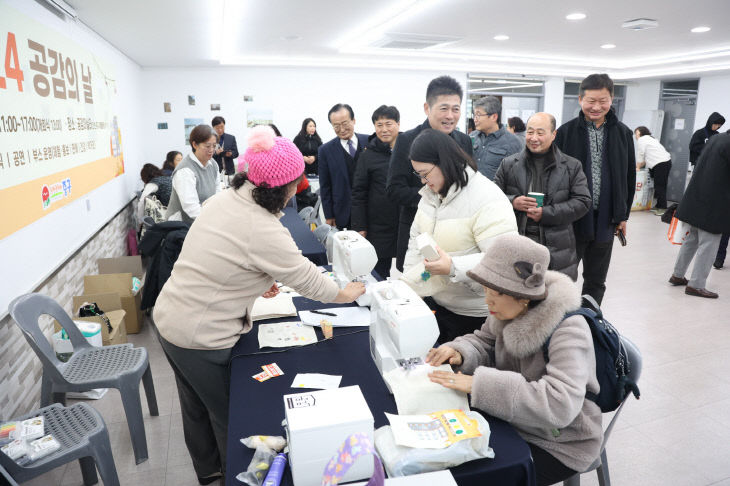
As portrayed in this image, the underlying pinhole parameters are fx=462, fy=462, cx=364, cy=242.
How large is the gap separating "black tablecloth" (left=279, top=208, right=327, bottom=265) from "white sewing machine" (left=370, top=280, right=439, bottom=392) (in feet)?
5.00

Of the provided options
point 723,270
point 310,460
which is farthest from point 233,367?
point 723,270

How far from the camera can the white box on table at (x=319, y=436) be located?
1.10 meters

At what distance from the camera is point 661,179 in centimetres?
853

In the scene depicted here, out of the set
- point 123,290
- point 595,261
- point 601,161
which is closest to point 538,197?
point 601,161

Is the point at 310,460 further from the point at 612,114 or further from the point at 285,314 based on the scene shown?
the point at 612,114

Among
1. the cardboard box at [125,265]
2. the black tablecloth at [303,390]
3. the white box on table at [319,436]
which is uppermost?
the white box on table at [319,436]

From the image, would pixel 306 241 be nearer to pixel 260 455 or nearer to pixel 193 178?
pixel 193 178

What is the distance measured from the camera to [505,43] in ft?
21.3

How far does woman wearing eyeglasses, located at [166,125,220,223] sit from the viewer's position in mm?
3674

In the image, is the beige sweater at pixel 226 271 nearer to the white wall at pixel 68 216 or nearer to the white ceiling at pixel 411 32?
the white wall at pixel 68 216

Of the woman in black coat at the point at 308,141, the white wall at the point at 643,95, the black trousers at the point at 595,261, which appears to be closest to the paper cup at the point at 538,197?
the black trousers at the point at 595,261

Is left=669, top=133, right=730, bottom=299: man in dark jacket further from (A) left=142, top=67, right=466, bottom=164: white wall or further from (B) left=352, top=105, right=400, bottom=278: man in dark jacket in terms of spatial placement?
(A) left=142, top=67, right=466, bottom=164: white wall

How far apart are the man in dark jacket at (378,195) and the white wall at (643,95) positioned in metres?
9.57

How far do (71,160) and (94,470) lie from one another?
2.32 metres
